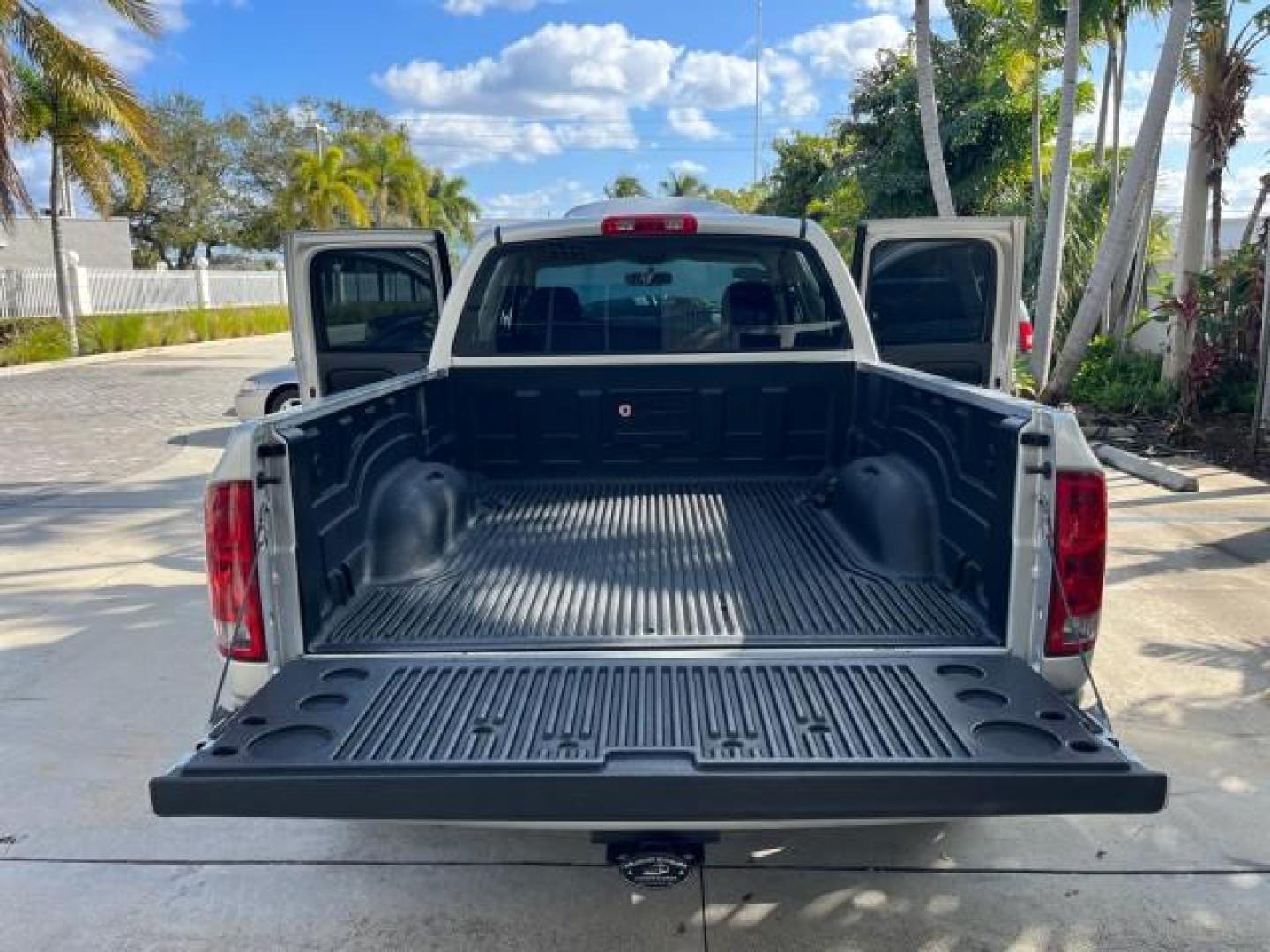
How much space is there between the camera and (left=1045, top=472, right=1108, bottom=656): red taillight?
2551 millimetres

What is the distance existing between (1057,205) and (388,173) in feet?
117

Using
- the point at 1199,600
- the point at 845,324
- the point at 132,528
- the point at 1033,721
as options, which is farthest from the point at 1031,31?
the point at 1033,721

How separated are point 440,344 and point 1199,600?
428 cm

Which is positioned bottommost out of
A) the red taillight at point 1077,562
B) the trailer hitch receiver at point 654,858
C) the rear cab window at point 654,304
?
the trailer hitch receiver at point 654,858

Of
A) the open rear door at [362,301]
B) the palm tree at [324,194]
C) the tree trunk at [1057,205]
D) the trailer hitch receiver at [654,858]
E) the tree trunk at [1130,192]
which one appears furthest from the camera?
the palm tree at [324,194]

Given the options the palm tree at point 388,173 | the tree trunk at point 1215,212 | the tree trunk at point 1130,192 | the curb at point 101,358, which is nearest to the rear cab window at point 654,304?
the tree trunk at point 1130,192

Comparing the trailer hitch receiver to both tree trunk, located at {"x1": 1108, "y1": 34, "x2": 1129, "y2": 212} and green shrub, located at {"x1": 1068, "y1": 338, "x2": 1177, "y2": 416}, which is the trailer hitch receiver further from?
tree trunk, located at {"x1": 1108, "y1": 34, "x2": 1129, "y2": 212}

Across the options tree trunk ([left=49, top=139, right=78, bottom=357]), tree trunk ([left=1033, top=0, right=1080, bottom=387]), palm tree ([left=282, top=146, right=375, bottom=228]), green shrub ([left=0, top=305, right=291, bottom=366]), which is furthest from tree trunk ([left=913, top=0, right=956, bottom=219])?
palm tree ([left=282, top=146, right=375, bottom=228])

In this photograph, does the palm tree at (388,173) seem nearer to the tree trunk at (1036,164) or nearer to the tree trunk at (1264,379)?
the tree trunk at (1036,164)

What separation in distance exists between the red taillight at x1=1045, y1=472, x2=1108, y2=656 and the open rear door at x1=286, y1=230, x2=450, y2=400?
3.53m

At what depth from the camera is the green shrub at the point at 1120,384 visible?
36.7 ft

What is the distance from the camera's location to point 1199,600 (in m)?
5.57

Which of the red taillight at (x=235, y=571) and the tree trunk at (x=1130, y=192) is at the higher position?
the tree trunk at (x=1130, y=192)

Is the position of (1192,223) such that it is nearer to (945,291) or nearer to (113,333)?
(945,291)
